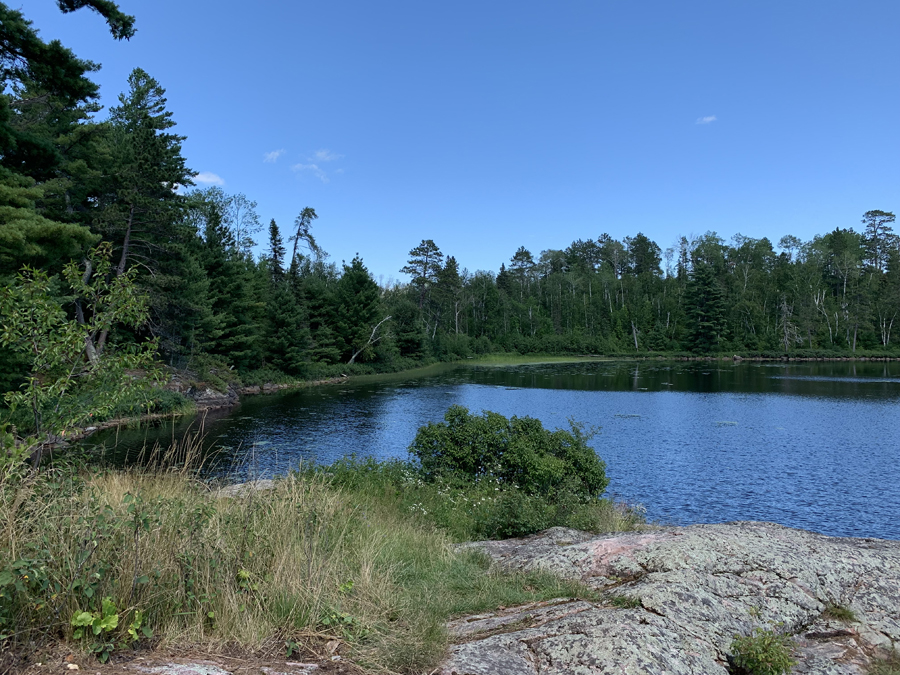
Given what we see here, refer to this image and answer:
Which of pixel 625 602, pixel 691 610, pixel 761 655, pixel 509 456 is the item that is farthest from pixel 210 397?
pixel 761 655

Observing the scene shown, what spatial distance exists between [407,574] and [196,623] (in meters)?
2.04

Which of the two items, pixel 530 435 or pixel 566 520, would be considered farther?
pixel 530 435

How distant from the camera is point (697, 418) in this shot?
86.4ft

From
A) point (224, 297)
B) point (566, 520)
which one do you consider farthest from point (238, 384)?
point (566, 520)

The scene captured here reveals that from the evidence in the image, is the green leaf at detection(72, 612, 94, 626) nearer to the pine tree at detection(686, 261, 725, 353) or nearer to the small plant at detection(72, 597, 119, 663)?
the small plant at detection(72, 597, 119, 663)

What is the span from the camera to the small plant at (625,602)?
→ 3814 mm

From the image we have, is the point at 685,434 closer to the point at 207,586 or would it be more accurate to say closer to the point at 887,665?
the point at 887,665

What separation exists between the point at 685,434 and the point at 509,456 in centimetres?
1405

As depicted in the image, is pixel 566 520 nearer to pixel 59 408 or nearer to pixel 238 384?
pixel 59 408

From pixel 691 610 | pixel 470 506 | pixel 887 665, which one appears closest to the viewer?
pixel 887 665

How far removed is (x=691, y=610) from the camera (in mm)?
3801

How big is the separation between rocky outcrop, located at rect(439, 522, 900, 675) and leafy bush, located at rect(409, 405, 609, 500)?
17.6 feet

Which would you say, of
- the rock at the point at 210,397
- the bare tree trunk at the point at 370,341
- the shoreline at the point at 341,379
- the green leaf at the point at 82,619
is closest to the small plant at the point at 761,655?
the green leaf at the point at 82,619

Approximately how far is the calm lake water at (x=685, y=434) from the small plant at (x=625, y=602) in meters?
3.65
